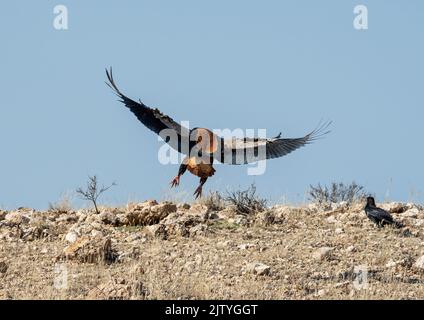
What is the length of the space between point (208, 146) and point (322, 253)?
2.21 meters

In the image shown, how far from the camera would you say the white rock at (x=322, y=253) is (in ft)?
39.0

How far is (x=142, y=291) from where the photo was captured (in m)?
10.0

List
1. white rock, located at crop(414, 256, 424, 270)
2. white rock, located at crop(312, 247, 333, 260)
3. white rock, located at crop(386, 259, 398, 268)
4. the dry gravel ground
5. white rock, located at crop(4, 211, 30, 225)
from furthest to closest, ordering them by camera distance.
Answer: white rock, located at crop(4, 211, 30, 225), white rock, located at crop(312, 247, 333, 260), white rock, located at crop(386, 259, 398, 268), white rock, located at crop(414, 256, 424, 270), the dry gravel ground

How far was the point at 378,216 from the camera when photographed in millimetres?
13844

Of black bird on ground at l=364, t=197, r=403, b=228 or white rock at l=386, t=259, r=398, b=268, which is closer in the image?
white rock at l=386, t=259, r=398, b=268

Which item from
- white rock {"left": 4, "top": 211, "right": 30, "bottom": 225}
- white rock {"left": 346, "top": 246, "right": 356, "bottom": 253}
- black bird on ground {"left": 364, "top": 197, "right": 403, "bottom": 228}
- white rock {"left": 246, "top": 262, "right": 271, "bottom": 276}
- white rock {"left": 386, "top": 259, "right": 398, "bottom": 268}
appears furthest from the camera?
white rock {"left": 4, "top": 211, "right": 30, "bottom": 225}

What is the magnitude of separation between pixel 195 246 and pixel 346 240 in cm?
203

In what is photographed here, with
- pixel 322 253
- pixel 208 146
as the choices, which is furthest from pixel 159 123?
pixel 322 253

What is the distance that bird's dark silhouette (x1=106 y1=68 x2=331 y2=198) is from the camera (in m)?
12.9

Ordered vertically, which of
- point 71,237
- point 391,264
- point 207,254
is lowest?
point 391,264

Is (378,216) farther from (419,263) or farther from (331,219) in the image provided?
(419,263)

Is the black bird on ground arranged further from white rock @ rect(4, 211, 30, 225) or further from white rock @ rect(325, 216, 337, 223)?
white rock @ rect(4, 211, 30, 225)

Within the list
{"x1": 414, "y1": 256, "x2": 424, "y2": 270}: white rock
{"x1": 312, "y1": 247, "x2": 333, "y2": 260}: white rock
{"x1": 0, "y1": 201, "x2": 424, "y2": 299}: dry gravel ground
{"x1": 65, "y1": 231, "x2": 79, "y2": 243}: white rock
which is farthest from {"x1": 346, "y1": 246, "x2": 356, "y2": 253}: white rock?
{"x1": 65, "y1": 231, "x2": 79, "y2": 243}: white rock
